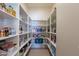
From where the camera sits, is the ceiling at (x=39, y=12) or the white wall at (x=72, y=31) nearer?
the white wall at (x=72, y=31)

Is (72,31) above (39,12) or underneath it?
underneath

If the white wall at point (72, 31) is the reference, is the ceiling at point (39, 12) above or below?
above

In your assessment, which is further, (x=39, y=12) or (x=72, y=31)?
(x=39, y=12)

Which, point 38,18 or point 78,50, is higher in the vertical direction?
point 38,18

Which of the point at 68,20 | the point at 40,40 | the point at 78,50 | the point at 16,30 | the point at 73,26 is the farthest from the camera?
the point at 40,40

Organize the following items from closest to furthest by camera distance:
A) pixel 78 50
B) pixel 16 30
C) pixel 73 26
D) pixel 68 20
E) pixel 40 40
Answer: pixel 78 50 → pixel 73 26 → pixel 68 20 → pixel 16 30 → pixel 40 40

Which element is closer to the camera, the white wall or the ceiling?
the white wall

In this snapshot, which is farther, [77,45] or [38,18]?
[38,18]

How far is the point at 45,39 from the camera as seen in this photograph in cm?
591

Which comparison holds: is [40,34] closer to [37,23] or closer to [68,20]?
[37,23]

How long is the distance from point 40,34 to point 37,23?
1.88ft

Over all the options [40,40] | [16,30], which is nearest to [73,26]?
[16,30]

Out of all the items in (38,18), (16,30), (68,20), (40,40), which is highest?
(38,18)

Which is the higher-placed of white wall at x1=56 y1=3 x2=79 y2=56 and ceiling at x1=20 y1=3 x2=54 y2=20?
ceiling at x1=20 y1=3 x2=54 y2=20
